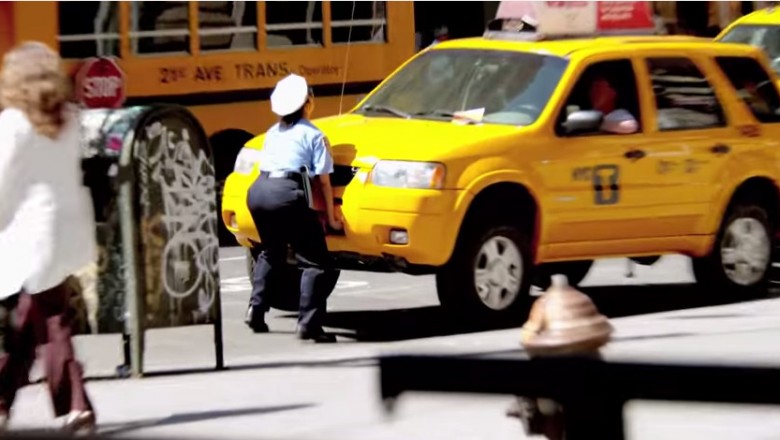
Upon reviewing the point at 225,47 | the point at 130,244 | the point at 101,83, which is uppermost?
the point at 225,47

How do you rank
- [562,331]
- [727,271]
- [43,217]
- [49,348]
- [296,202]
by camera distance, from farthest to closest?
[727,271]
[296,202]
[49,348]
[43,217]
[562,331]

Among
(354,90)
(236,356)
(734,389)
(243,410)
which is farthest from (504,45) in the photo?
(734,389)

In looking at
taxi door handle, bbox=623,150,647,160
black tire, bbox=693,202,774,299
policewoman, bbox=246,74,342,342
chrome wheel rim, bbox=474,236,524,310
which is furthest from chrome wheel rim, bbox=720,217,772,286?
policewoman, bbox=246,74,342,342

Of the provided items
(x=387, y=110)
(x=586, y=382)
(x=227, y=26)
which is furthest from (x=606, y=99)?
(x=586, y=382)

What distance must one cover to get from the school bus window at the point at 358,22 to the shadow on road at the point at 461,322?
217 inches

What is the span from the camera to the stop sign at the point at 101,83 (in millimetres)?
15281

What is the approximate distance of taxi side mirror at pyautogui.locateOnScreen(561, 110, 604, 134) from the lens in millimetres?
11383

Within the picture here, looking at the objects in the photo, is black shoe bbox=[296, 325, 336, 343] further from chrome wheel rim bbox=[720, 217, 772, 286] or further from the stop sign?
the stop sign

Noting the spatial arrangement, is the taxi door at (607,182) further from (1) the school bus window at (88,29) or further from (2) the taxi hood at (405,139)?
(1) the school bus window at (88,29)

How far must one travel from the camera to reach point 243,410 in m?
8.52

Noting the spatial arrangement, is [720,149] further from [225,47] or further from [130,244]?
[225,47]

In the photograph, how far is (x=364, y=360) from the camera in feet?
32.9

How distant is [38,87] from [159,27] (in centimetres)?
919

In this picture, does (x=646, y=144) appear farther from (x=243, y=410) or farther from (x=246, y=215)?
(x=243, y=410)
